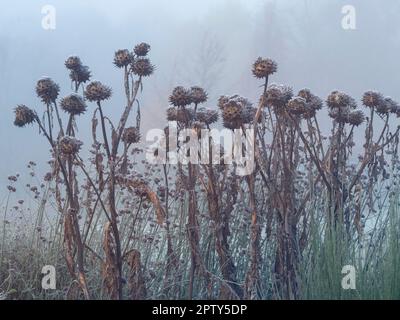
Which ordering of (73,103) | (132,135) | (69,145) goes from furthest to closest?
(132,135) → (73,103) → (69,145)

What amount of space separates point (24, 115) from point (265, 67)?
29.7 inches

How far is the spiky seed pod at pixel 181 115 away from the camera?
242 cm

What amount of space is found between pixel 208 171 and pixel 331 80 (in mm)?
1144

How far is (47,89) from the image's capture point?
2.17 meters

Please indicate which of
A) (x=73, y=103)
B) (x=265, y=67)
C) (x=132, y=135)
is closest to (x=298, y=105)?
(x=265, y=67)

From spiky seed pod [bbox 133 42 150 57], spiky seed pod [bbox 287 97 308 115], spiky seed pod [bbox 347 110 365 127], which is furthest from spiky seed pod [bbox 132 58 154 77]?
spiky seed pod [bbox 347 110 365 127]

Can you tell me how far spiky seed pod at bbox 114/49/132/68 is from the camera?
2426mm

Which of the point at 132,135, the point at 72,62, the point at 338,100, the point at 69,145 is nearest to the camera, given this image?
the point at 69,145

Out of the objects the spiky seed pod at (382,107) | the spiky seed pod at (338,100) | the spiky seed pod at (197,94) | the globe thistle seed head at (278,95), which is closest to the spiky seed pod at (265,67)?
the globe thistle seed head at (278,95)

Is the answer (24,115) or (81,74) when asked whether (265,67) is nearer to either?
(81,74)

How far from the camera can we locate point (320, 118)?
3.89m

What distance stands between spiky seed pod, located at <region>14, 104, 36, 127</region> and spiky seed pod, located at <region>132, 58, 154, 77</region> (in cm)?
44
